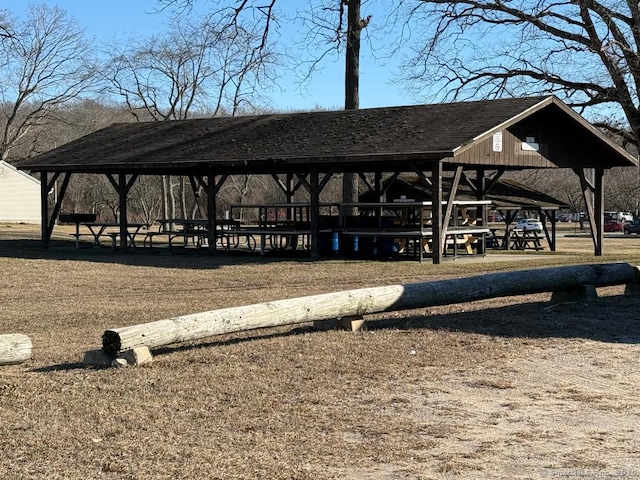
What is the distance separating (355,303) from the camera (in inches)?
400

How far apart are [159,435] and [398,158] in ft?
Answer: 47.5

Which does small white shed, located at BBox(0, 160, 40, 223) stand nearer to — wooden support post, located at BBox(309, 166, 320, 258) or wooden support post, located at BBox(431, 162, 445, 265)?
wooden support post, located at BBox(309, 166, 320, 258)

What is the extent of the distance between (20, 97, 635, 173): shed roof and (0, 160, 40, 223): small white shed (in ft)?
113

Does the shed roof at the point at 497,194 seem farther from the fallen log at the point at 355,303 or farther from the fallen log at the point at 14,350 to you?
the fallen log at the point at 14,350

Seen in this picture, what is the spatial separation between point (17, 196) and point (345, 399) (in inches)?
2309

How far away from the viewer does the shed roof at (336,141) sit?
822 inches

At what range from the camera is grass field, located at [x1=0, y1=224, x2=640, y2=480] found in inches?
221

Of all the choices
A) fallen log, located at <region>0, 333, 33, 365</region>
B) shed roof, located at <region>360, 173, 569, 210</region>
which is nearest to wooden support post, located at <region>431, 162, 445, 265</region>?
shed roof, located at <region>360, 173, 569, 210</region>

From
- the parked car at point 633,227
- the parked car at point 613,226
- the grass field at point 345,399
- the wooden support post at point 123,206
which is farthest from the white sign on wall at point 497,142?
the parked car at point 613,226

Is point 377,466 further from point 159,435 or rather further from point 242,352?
point 242,352

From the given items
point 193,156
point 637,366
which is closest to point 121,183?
point 193,156

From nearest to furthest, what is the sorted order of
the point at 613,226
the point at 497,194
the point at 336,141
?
1. the point at 336,141
2. the point at 497,194
3. the point at 613,226

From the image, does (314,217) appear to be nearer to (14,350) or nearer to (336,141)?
(336,141)

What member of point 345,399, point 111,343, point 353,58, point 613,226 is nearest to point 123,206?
point 353,58
